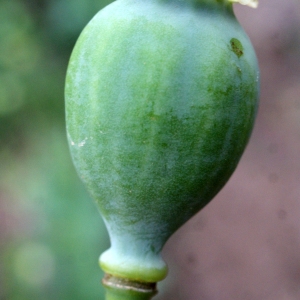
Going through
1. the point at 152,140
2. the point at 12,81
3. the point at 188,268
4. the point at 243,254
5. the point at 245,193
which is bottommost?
the point at 188,268

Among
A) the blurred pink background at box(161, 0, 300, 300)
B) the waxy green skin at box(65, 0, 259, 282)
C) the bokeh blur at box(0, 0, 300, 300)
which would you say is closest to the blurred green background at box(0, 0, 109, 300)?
the bokeh blur at box(0, 0, 300, 300)

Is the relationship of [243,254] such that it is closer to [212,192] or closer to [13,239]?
[13,239]

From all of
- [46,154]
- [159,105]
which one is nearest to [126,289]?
[159,105]

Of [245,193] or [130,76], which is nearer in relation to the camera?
[130,76]

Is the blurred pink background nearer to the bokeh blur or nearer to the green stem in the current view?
the bokeh blur

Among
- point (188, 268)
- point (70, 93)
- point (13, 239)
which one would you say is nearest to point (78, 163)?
point (70, 93)
